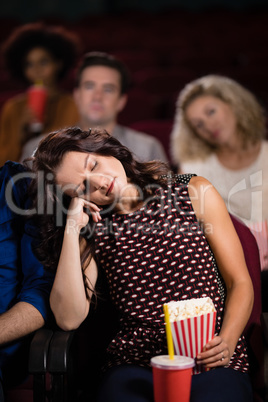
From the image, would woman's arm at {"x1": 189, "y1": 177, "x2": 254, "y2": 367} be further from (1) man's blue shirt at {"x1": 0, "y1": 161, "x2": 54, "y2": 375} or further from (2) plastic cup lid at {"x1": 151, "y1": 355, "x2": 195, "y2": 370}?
(1) man's blue shirt at {"x1": 0, "y1": 161, "x2": 54, "y2": 375}

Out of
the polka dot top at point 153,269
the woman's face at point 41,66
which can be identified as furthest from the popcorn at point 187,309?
the woman's face at point 41,66

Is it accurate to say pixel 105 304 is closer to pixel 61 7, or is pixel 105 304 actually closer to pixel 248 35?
pixel 248 35

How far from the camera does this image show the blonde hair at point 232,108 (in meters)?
1.52

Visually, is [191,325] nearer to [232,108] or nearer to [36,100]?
[232,108]

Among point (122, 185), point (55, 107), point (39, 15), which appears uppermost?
point (39, 15)

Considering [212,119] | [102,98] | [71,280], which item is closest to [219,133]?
[212,119]

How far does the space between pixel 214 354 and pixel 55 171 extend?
1.21ft

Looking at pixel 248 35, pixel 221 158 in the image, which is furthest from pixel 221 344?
pixel 248 35

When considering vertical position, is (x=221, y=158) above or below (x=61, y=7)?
below

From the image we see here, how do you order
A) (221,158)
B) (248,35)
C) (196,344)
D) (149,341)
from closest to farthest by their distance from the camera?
(196,344), (149,341), (221,158), (248,35)

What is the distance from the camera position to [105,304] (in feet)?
3.01

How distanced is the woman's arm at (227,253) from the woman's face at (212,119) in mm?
647

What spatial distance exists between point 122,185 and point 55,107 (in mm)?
1215

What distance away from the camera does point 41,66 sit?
2.22m
